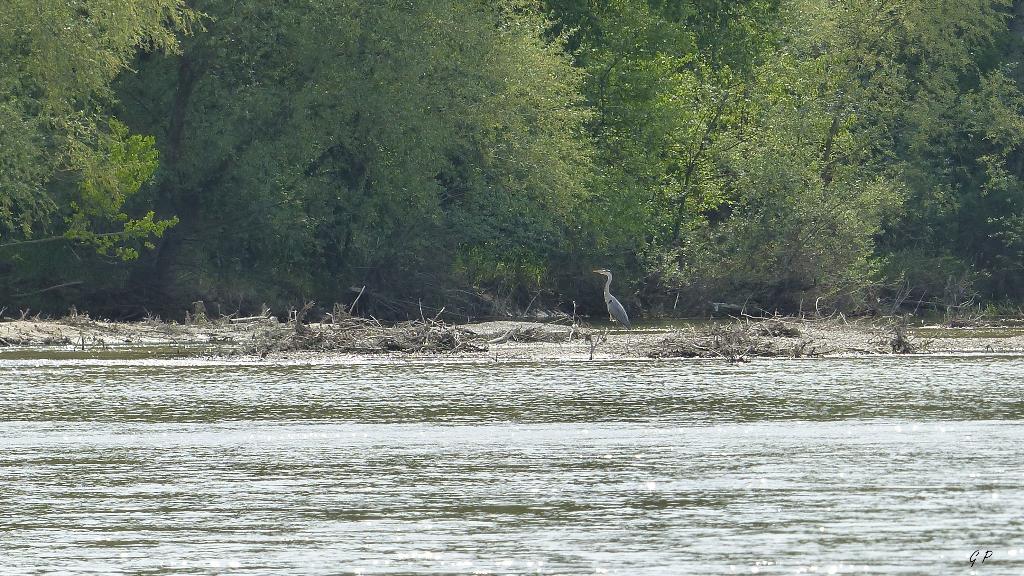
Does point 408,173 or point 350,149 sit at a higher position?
point 350,149

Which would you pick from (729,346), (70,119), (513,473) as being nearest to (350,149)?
(70,119)

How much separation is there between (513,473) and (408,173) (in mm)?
31477

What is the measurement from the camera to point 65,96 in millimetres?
41875

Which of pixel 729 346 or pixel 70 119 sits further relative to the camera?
pixel 70 119

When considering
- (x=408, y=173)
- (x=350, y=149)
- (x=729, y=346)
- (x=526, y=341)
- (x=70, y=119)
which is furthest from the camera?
(x=350, y=149)

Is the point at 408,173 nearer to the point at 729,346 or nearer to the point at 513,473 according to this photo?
the point at 729,346

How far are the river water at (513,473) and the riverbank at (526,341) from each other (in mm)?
4429

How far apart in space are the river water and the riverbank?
14.5 feet

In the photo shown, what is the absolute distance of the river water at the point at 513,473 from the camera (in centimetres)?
1245

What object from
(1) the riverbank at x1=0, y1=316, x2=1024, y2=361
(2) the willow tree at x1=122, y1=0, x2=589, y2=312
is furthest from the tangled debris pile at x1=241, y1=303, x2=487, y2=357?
(2) the willow tree at x1=122, y1=0, x2=589, y2=312

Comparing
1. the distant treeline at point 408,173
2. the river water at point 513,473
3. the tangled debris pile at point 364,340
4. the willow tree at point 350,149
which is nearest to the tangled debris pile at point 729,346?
the tangled debris pile at point 364,340

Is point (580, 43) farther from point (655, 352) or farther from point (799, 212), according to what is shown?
point (655, 352)

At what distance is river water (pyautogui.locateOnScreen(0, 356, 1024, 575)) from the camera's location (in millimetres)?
12453

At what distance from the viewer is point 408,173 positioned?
47750mm
